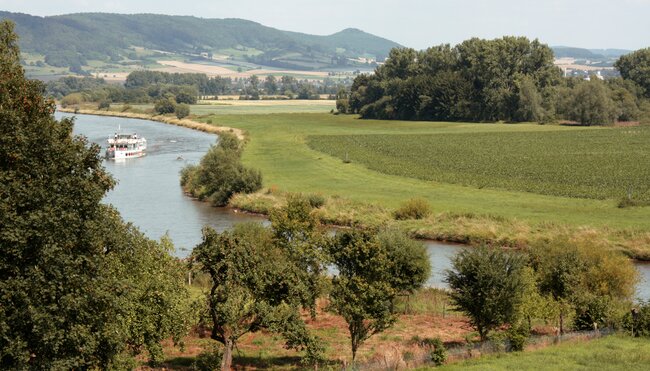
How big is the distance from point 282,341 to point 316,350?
21.0ft

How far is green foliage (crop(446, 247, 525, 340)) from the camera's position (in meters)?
31.2

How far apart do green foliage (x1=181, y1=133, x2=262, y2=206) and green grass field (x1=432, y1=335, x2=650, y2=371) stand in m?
46.9

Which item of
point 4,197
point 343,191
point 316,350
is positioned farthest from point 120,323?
point 343,191

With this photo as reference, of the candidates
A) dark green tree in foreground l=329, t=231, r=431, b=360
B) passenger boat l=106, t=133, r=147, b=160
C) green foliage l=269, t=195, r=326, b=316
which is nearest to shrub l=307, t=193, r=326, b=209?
green foliage l=269, t=195, r=326, b=316

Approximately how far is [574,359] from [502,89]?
12758 centimetres

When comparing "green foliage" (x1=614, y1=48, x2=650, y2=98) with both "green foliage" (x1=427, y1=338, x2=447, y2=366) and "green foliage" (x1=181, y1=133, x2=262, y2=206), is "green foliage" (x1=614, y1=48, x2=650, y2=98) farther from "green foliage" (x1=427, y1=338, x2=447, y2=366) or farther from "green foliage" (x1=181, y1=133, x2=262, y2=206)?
"green foliage" (x1=427, y1=338, x2=447, y2=366)

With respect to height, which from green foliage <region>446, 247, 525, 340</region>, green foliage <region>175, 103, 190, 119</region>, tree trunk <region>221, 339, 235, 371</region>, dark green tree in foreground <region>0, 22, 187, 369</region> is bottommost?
green foliage <region>175, 103, 190, 119</region>

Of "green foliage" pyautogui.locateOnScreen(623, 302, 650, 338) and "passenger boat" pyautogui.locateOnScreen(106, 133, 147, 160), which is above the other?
"green foliage" pyautogui.locateOnScreen(623, 302, 650, 338)

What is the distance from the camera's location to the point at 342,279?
94.6 ft

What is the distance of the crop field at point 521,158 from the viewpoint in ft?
238

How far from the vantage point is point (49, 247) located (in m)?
21.3

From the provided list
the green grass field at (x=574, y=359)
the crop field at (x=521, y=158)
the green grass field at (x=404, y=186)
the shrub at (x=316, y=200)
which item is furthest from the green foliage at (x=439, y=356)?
the crop field at (x=521, y=158)

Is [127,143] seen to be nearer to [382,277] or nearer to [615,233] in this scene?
[615,233]

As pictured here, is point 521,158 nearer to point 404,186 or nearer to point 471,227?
point 404,186
